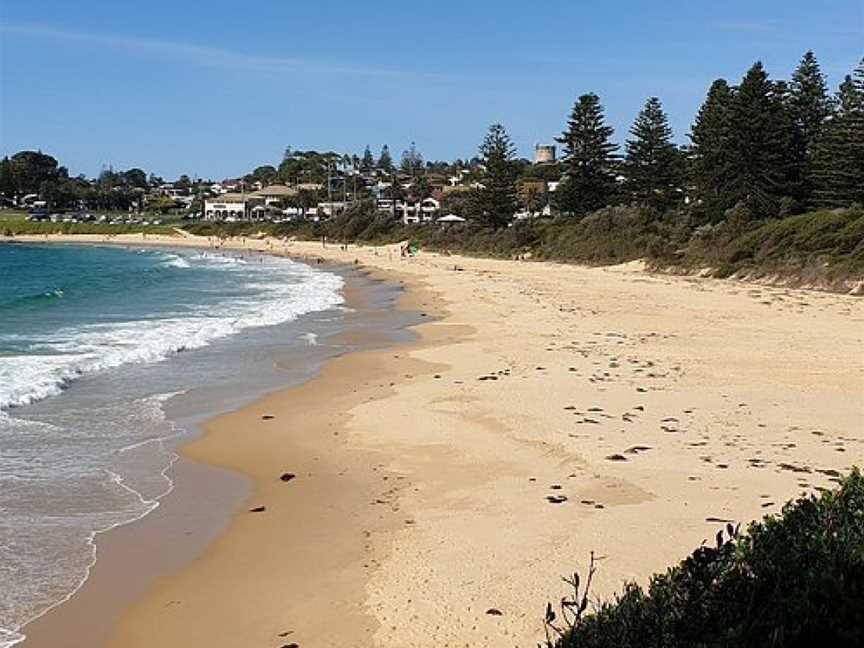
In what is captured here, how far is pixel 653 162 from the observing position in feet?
178

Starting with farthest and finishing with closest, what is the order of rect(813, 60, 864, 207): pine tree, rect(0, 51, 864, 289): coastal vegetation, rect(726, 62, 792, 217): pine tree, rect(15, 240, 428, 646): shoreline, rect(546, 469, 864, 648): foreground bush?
rect(726, 62, 792, 217): pine tree, rect(813, 60, 864, 207): pine tree, rect(0, 51, 864, 289): coastal vegetation, rect(15, 240, 428, 646): shoreline, rect(546, 469, 864, 648): foreground bush

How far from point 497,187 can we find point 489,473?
188 feet

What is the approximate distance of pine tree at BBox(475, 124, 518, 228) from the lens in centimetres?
6350

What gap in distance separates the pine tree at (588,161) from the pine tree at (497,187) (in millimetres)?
6828

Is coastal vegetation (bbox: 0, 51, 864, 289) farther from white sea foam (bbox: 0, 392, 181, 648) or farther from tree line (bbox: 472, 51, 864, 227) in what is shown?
white sea foam (bbox: 0, 392, 181, 648)

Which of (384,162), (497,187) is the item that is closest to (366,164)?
(384,162)

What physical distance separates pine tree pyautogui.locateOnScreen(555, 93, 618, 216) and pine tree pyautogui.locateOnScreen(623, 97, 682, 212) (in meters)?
2.19

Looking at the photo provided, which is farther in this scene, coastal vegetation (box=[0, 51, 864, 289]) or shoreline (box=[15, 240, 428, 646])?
coastal vegetation (box=[0, 51, 864, 289])

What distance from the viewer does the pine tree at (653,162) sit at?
54.2 metres

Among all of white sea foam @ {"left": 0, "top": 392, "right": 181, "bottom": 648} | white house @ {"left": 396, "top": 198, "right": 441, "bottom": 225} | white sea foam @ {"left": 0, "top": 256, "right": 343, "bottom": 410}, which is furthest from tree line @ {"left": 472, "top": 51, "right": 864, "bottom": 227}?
white house @ {"left": 396, "top": 198, "right": 441, "bottom": 225}

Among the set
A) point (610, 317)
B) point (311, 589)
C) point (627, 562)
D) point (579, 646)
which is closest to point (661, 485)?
point (627, 562)

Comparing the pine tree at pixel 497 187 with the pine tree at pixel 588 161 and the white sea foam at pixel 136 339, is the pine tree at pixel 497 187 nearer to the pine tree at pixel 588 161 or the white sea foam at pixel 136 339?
the pine tree at pixel 588 161

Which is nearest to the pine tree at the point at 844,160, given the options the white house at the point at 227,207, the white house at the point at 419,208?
the white house at the point at 419,208

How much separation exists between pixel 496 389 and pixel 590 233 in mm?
35450
